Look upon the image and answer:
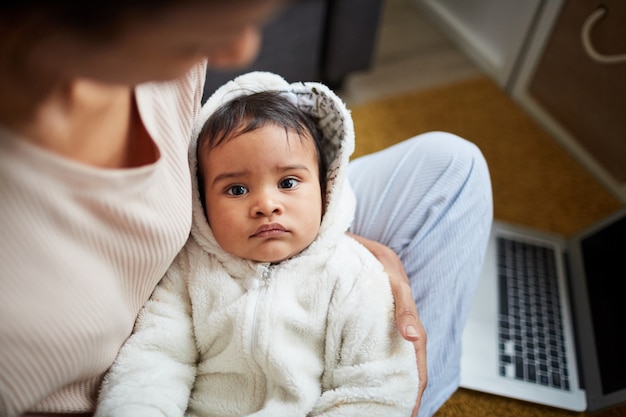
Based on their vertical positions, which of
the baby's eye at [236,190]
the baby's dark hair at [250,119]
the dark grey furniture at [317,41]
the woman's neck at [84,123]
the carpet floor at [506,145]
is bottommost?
the carpet floor at [506,145]

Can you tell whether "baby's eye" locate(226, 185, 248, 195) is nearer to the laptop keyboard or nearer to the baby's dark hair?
the baby's dark hair

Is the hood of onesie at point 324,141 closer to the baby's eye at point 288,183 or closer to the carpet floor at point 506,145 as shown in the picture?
the baby's eye at point 288,183

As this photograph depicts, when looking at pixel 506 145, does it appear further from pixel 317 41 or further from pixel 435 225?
pixel 435 225

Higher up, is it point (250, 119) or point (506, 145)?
point (250, 119)

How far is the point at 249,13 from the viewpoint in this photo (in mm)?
354

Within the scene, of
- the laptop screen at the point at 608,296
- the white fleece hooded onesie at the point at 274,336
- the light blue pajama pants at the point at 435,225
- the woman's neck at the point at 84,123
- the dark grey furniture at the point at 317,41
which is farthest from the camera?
the dark grey furniture at the point at 317,41

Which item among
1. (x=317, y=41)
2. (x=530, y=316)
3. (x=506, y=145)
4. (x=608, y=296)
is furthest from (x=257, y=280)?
(x=506, y=145)

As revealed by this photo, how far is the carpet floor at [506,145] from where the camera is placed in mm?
1581

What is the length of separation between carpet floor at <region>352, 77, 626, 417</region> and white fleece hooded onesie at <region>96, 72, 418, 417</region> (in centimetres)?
89

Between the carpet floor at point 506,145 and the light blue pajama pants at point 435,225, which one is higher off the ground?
the light blue pajama pants at point 435,225

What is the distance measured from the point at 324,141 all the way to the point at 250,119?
0.15m

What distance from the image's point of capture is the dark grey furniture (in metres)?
1.53

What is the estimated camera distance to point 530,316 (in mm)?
1286

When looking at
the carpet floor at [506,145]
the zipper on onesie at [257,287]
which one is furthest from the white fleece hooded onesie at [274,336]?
the carpet floor at [506,145]
